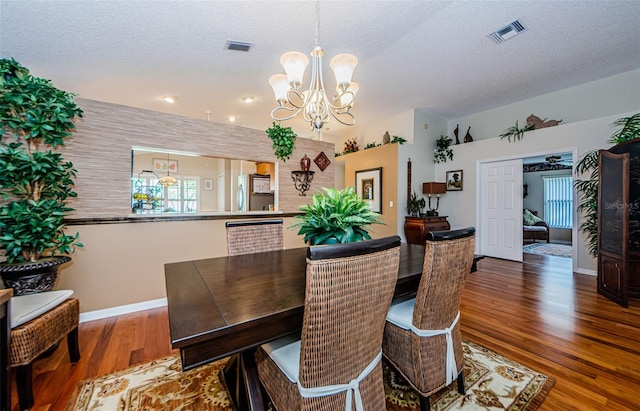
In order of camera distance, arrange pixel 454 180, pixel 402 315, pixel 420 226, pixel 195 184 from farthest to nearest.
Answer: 1. pixel 454 180
2. pixel 195 184
3. pixel 420 226
4. pixel 402 315

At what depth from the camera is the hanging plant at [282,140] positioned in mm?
3619

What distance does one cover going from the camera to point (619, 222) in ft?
9.45

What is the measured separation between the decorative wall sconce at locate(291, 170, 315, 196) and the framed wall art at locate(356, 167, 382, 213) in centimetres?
186

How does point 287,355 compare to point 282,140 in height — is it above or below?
below

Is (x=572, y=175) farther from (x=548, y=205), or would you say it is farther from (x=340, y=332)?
(x=340, y=332)

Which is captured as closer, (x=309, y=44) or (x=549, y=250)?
(x=309, y=44)

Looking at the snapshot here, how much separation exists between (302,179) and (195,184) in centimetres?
244

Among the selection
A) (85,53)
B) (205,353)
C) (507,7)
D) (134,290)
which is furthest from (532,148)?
(85,53)

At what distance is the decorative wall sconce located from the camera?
12.6 ft

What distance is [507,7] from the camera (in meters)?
2.35

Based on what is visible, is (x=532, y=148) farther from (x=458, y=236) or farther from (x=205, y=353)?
(x=205, y=353)

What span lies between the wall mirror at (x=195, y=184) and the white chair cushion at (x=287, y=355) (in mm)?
2392

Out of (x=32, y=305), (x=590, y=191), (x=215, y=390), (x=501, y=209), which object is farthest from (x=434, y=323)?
(x=501, y=209)

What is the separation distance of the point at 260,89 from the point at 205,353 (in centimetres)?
386
